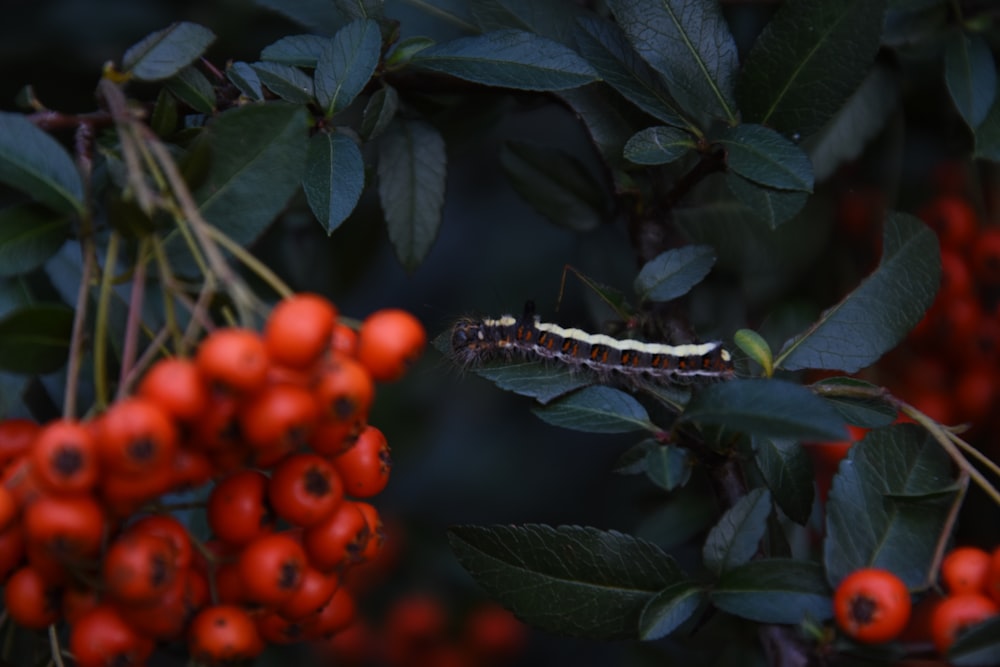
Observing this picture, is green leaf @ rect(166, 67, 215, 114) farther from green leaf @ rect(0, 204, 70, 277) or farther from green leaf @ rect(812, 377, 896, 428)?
green leaf @ rect(812, 377, 896, 428)

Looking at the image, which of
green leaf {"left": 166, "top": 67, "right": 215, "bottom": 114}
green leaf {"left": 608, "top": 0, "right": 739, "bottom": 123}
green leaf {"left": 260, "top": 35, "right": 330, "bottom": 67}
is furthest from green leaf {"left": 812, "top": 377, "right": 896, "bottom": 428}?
green leaf {"left": 166, "top": 67, "right": 215, "bottom": 114}

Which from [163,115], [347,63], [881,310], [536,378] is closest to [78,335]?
[163,115]

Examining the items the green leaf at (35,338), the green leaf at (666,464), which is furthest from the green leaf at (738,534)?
the green leaf at (35,338)

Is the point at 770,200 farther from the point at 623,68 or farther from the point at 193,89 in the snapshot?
the point at 193,89

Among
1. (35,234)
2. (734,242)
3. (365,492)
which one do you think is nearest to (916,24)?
(734,242)

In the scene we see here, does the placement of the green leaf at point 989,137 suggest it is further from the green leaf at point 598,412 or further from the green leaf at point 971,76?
the green leaf at point 598,412
